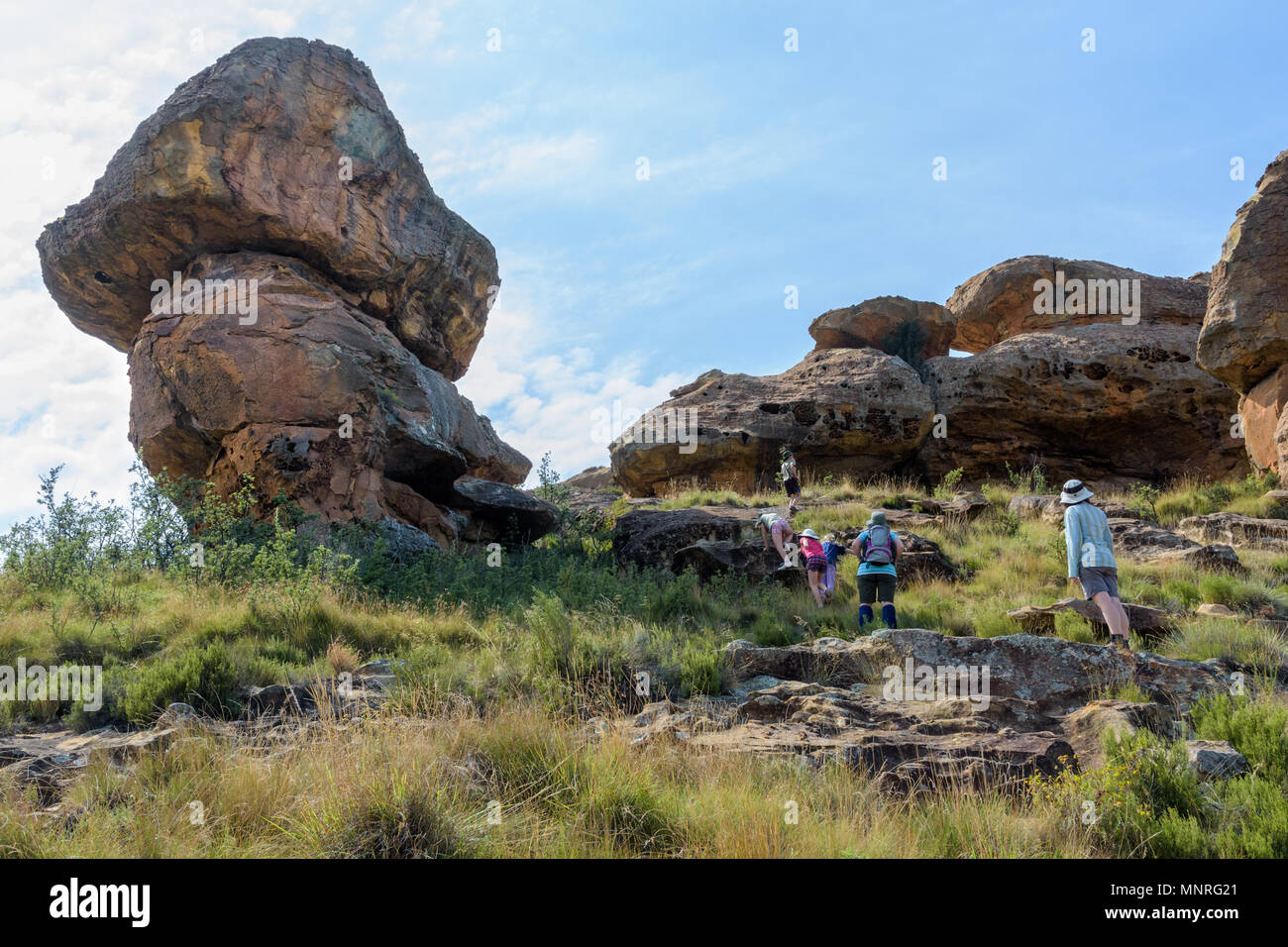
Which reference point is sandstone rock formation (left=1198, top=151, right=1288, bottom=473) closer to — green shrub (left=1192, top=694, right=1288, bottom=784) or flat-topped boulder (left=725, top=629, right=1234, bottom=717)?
flat-topped boulder (left=725, top=629, right=1234, bottom=717)

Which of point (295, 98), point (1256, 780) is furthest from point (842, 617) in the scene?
point (295, 98)

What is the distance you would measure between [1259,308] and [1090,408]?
277 inches

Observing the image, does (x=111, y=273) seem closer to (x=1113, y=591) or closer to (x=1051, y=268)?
(x=1113, y=591)

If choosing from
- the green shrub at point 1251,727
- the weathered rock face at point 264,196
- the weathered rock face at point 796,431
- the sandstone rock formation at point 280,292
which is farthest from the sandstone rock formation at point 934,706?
the weathered rock face at point 796,431

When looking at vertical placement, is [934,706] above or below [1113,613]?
below

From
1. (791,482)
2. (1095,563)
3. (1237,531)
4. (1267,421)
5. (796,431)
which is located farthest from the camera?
(796,431)

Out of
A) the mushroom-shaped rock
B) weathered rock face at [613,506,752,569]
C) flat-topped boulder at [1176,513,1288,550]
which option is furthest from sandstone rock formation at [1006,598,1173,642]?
the mushroom-shaped rock

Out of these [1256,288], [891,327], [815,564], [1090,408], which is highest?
[891,327]

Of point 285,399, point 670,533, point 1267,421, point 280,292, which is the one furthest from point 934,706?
point 1267,421

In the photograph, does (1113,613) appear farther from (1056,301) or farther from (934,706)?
(1056,301)

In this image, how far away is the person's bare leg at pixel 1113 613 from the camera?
7.48 meters

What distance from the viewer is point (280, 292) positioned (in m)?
13.9

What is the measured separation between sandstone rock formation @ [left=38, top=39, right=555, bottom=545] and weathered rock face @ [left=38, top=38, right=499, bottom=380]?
34 millimetres

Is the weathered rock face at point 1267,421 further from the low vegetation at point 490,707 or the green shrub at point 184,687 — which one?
the green shrub at point 184,687
